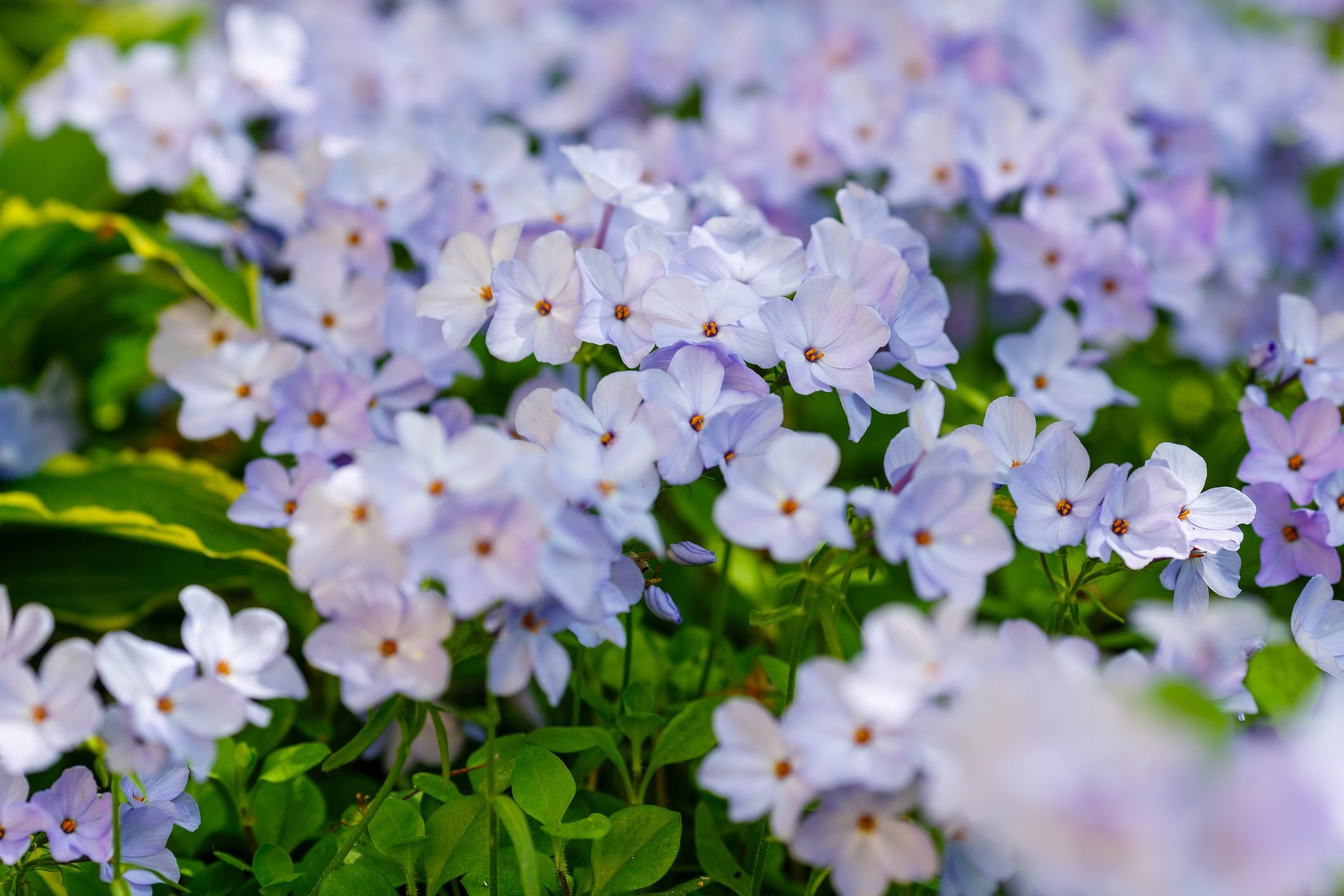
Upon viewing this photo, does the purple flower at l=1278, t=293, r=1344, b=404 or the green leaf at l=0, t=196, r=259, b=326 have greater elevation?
the purple flower at l=1278, t=293, r=1344, b=404

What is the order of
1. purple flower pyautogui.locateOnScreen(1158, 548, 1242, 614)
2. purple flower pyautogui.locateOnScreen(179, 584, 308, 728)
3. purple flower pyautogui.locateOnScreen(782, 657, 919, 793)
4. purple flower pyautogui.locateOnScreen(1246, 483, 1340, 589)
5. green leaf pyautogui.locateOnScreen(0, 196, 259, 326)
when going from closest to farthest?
purple flower pyautogui.locateOnScreen(782, 657, 919, 793), purple flower pyautogui.locateOnScreen(179, 584, 308, 728), purple flower pyautogui.locateOnScreen(1158, 548, 1242, 614), purple flower pyautogui.locateOnScreen(1246, 483, 1340, 589), green leaf pyautogui.locateOnScreen(0, 196, 259, 326)

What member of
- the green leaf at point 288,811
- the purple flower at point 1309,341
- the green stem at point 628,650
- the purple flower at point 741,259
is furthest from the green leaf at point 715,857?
the purple flower at point 1309,341

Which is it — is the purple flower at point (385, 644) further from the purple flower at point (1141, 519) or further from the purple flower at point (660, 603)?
the purple flower at point (1141, 519)

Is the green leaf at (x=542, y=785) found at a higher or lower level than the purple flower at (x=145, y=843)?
higher

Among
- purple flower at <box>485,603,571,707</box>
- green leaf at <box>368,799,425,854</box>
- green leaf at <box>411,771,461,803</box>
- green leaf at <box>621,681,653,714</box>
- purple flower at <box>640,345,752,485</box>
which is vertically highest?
purple flower at <box>640,345,752,485</box>

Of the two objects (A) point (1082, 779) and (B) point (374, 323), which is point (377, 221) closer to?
(B) point (374, 323)

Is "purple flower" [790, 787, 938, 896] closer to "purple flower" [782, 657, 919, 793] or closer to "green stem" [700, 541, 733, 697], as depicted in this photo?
"purple flower" [782, 657, 919, 793]

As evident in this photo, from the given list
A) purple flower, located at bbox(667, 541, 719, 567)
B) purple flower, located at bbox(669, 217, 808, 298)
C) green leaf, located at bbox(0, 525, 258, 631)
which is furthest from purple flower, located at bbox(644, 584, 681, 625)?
green leaf, located at bbox(0, 525, 258, 631)
